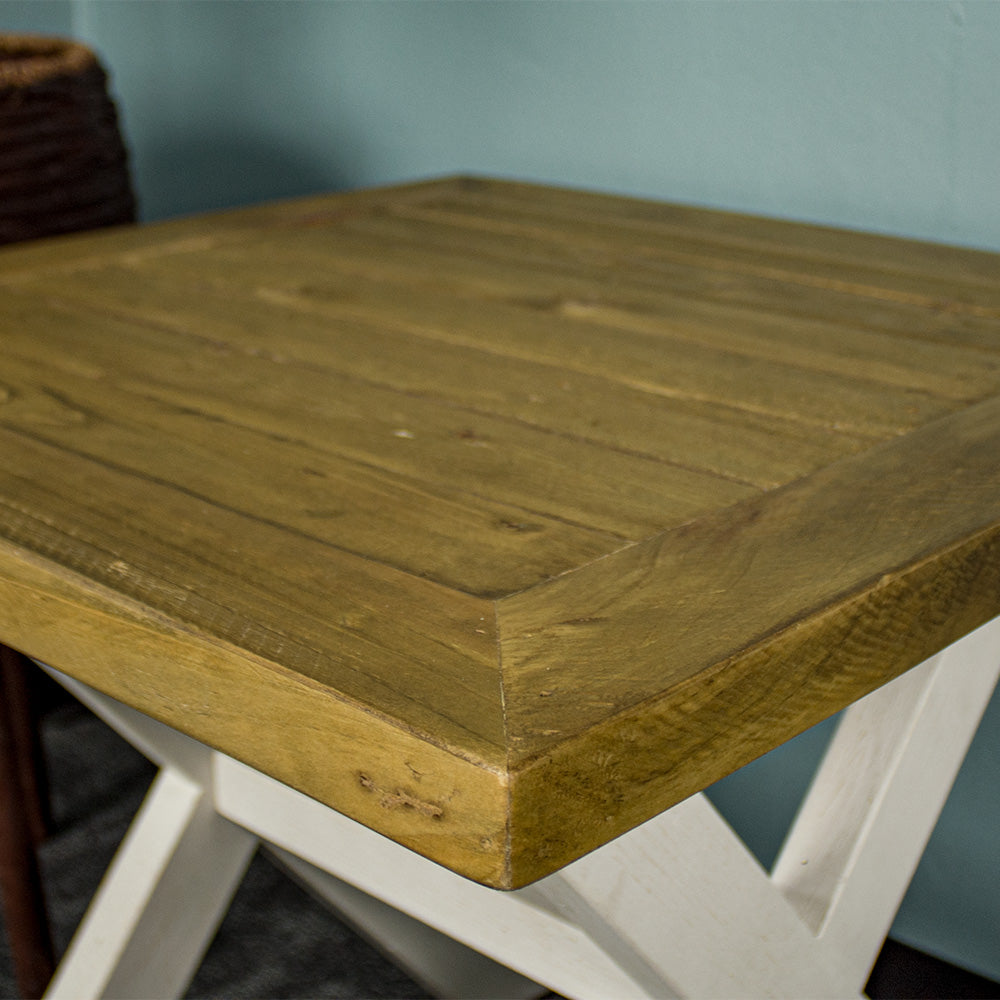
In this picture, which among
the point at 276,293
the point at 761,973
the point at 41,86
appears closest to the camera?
the point at 761,973

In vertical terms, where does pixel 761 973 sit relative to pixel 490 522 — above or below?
below

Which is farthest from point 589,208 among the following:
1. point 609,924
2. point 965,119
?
point 609,924

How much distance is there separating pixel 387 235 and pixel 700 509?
62cm

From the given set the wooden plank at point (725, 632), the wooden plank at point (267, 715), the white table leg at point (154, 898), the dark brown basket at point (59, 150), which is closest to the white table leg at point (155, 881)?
the white table leg at point (154, 898)

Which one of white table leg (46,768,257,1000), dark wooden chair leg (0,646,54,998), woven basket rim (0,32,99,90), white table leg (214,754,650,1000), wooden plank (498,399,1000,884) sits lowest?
dark wooden chair leg (0,646,54,998)

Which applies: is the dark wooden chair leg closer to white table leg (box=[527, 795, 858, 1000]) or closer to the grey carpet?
Answer: the grey carpet

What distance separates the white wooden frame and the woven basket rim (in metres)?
0.61

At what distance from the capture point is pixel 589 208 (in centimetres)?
116

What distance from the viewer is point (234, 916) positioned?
1174 mm

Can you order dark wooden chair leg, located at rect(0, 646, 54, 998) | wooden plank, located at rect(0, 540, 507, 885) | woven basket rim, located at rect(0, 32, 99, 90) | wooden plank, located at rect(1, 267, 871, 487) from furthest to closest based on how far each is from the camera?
woven basket rim, located at rect(0, 32, 99, 90), dark wooden chair leg, located at rect(0, 646, 54, 998), wooden plank, located at rect(1, 267, 871, 487), wooden plank, located at rect(0, 540, 507, 885)

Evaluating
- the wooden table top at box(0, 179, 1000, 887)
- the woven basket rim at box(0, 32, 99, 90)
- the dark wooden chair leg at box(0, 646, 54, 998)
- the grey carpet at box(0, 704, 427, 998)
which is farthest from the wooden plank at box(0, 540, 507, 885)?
the woven basket rim at box(0, 32, 99, 90)

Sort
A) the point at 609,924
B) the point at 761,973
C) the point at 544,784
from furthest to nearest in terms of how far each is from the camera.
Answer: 1. the point at 761,973
2. the point at 609,924
3. the point at 544,784

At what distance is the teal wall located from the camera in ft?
3.45

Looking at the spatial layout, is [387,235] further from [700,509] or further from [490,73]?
[700,509]
